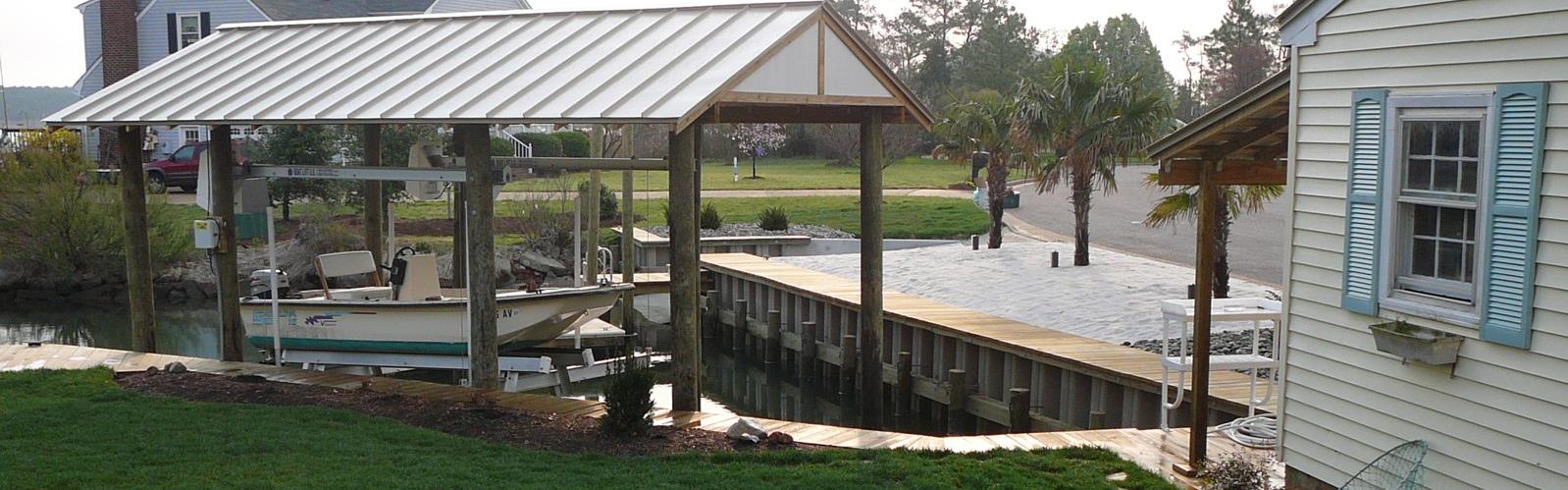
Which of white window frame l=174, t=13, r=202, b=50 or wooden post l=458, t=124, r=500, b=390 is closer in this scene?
wooden post l=458, t=124, r=500, b=390

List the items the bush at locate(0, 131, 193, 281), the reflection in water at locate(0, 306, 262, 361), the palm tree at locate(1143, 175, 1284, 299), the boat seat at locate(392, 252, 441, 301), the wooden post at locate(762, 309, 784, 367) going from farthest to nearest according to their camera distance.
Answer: the bush at locate(0, 131, 193, 281)
the reflection in water at locate(0, 306, 262, 361)
the wooden post at locate(762, 309, 784, 367)
the palm tree at locate(1143, 175, 1284, 299)
the boat seat at locate(392, 252, 441, 301)

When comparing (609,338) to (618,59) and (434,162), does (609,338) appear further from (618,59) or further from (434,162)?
(618,59)

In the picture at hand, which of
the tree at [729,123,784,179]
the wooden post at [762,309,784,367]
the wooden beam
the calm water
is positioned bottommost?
the calm water

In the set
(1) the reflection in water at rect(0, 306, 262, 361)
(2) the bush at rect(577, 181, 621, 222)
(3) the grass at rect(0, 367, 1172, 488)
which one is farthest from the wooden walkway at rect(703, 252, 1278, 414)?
(2) the bush at rect(577, 181, 621, 222)

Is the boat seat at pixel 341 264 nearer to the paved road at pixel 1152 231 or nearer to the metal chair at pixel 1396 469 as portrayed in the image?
the metal chair at pixel 1396 469

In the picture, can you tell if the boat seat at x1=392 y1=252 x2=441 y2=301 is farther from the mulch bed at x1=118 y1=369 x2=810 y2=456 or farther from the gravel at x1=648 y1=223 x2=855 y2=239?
the gravel at x1=648 y1=223 x2=855 y2=239

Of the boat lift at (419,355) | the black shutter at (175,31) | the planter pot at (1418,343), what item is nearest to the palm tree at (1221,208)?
the boat lift at (419,355)

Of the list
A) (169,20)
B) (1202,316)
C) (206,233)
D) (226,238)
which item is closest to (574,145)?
(169,20)

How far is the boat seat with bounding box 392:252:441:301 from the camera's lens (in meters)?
16.2

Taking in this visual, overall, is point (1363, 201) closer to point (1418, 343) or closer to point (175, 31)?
point (1418, 343)

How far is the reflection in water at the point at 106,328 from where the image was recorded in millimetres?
23047

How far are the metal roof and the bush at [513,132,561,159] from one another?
25737 mm

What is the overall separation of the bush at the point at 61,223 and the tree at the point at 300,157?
424 centimetres

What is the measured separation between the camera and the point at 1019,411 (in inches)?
577
